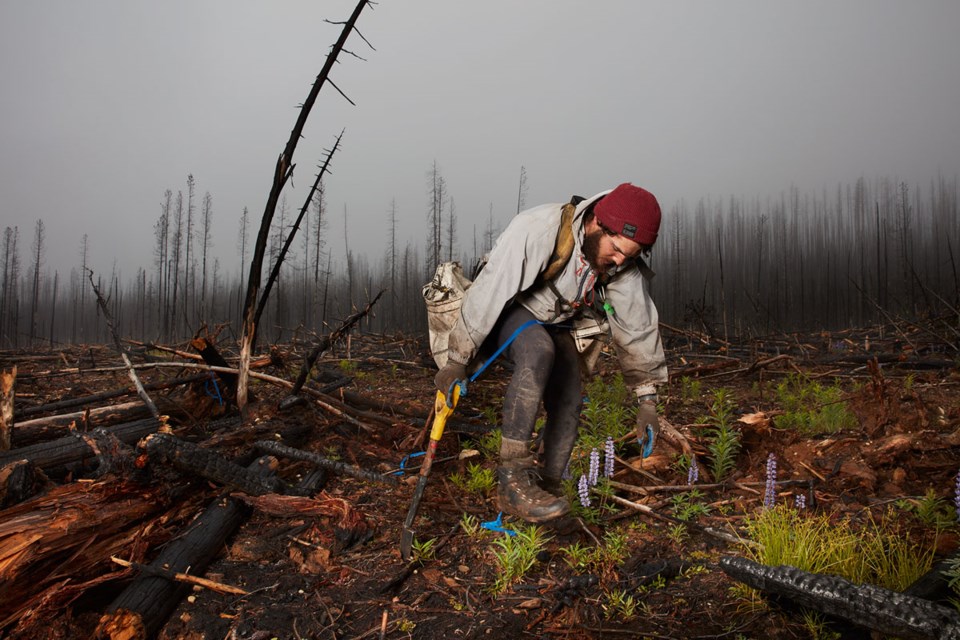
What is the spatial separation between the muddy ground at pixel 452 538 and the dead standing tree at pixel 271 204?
44 cm

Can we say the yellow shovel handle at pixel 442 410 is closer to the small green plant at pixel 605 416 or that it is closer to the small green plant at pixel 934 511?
the small green plant at pixel 605 416

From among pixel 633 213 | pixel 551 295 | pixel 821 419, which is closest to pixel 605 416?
pixel 821 419

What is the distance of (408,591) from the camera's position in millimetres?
2537

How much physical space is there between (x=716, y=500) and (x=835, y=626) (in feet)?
4.56

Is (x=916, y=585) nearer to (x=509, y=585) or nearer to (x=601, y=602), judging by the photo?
(x=601, y=602)

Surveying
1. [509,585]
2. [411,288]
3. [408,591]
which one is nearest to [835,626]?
[509,585]

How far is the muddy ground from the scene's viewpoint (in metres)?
2.24

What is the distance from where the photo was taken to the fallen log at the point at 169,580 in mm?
2131

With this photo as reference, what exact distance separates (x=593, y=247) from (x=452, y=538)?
1.77 metres

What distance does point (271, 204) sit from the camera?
4324 millimetres

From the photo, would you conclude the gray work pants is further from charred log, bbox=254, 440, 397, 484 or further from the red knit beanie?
charred log, bbox=254, 440, 397, 484

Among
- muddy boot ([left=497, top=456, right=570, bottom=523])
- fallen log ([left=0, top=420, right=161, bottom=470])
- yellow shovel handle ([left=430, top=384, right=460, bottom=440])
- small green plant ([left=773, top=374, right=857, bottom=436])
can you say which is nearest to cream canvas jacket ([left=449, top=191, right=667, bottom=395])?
yellow shovel handle ([left=430, top=384, right=460, bottom=440])

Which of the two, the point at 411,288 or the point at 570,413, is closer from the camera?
the point at 570,413

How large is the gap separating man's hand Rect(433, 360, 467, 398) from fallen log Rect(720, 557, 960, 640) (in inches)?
55.5
